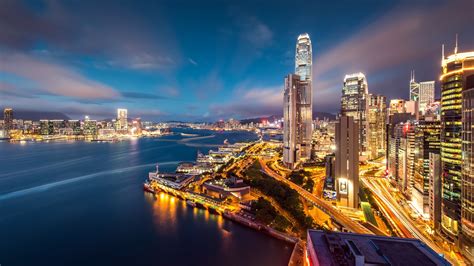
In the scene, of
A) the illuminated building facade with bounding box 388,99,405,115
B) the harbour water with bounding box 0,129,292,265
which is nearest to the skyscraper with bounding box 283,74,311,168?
the harbour water with bounding box 0,129,292,265

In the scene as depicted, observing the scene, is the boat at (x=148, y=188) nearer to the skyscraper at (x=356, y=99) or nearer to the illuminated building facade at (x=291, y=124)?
the illuminated building facade at (x=291, y=124)

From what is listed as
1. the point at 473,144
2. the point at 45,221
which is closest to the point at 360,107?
the point at 473,144

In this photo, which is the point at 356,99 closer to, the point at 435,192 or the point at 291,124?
the point at 291,124

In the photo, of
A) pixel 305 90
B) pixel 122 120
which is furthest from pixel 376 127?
pixel 122 120

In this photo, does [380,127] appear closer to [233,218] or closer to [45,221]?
[233,218]

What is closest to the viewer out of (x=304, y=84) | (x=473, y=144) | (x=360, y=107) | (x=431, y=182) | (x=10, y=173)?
(x=473, y=144)

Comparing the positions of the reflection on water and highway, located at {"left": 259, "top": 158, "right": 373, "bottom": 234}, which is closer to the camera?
highway, located at {"left": 259, "top": 158, "right": 373, "bottom": 234}

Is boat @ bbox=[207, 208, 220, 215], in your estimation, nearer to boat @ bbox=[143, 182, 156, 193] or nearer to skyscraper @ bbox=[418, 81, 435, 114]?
boat @ bbox=[143, 182, 156, 193]
